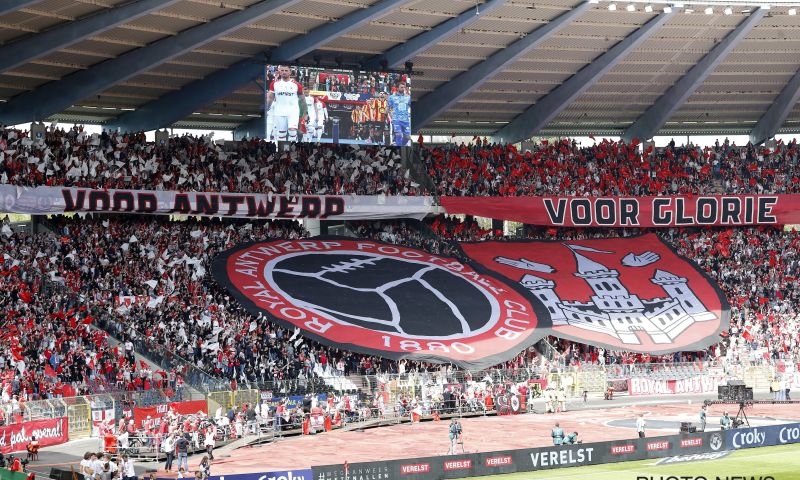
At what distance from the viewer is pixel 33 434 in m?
32.8

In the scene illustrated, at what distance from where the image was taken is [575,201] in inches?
2178

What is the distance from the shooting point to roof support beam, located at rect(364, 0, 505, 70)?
44438mm

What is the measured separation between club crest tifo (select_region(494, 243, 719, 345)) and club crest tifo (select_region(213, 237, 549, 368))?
149 cm

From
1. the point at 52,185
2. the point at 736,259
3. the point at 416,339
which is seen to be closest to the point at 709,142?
the point at 736,259

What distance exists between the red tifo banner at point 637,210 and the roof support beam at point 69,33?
771 inches

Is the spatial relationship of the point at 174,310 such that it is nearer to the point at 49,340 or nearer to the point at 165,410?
the point at 49,340

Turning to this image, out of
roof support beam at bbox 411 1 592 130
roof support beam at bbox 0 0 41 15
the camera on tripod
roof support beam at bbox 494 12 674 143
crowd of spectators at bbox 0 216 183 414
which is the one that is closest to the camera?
roof support beam at bbox 0 0 41 15

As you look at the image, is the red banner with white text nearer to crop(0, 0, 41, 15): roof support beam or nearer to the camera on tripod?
the camera on tripod

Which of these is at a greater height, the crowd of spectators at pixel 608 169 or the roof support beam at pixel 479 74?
the roof support beam at pixel 479 74

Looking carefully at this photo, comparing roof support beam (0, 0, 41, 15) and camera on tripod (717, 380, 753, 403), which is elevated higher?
roof support beam (0, 0, 41, 15)

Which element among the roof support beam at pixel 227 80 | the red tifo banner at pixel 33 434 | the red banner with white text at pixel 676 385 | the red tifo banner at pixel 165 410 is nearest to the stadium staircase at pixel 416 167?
the roof support beam at pixel 227 80

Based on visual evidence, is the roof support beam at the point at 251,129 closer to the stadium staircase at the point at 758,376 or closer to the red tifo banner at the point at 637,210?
the red tifo banner at the point at 637,210

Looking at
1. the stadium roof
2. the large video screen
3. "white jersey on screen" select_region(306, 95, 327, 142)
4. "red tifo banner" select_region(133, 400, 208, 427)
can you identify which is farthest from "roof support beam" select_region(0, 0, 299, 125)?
"red tifo banner" select_region(133, 400, 208, 427)

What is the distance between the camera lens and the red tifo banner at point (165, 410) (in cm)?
3484
